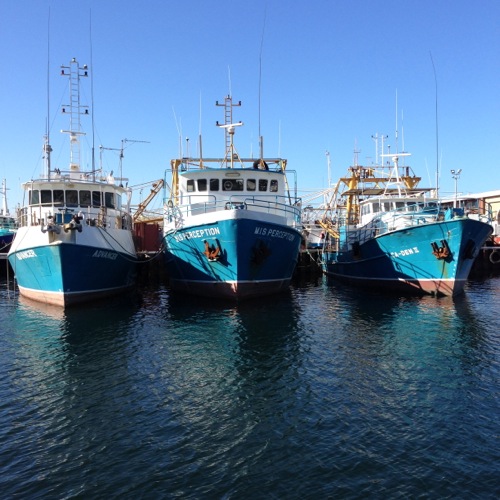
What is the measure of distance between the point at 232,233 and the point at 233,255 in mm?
1083

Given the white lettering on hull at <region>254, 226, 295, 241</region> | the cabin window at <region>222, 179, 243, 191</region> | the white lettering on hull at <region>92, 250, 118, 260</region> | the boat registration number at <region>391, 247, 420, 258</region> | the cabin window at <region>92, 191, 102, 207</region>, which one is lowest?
the boat registration number at <region>391, 247, 420, 258</region>

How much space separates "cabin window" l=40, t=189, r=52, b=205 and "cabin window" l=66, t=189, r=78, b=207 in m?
0.88

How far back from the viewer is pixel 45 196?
22938 millimetres

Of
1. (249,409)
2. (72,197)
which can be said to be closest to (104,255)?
(72,197)

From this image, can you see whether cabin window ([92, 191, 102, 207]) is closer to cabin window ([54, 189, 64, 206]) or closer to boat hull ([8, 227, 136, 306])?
cabin window ([54, 189, 64, 206])

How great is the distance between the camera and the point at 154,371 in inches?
460

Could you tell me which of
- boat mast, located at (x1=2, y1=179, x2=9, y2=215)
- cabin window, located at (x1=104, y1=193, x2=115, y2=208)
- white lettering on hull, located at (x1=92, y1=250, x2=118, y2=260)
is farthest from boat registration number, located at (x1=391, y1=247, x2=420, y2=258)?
boat mast, located at (x1=2, y1=179, x2=9, y2=215)

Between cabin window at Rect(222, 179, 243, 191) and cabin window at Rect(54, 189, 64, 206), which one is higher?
cabin window at Rect(222, 179, 243, 191)

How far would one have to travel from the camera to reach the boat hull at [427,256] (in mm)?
21703

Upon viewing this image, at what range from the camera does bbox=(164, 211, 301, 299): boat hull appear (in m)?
19.5

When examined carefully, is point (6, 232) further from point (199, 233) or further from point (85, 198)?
point (199, 233)

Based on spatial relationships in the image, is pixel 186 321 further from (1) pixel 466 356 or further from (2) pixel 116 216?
(1) pixel 466 356

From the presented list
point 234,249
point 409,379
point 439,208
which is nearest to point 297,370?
point 409,379

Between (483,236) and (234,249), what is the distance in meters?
13.4
